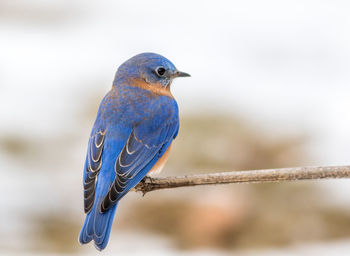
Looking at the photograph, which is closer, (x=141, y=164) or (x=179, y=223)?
(x=141, y=164)

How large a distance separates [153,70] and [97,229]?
171 centimetres

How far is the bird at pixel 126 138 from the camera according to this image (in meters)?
4.97

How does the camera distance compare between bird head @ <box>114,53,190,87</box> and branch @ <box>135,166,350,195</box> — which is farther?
bird head @ <box>114,53,190,87</box>

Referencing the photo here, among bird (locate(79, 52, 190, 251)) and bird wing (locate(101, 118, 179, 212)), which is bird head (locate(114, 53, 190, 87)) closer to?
bird (locate(79, 52, 190, 251))

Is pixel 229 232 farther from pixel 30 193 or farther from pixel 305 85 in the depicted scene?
pixel 305 85

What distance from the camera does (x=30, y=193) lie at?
7.63 meters

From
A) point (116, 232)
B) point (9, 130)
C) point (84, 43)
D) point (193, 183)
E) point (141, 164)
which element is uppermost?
point (84, 43)

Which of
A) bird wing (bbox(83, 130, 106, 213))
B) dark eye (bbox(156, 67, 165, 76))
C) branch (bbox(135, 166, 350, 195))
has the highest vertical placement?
dark eye (bbox(156, 67, 165, 76))

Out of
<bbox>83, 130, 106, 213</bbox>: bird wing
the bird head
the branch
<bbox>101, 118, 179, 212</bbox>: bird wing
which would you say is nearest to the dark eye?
the bird head

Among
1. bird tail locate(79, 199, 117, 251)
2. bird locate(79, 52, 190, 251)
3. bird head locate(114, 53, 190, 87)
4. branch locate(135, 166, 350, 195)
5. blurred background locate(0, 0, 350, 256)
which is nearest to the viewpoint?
branch locate(135, 166, 350, 195)

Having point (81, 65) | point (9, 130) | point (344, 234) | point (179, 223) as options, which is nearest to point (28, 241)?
point (179, 223)

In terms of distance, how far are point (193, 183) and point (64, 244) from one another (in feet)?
8.85

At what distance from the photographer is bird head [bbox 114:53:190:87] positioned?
20.1 feet

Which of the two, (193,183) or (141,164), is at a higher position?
(141,164)
